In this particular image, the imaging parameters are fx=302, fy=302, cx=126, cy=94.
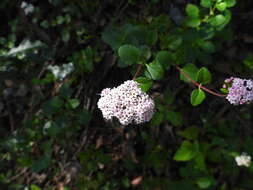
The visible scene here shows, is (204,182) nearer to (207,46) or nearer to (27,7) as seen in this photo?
(207,46)

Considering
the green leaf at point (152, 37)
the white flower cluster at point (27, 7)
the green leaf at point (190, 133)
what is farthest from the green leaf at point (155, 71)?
the white flower cluster at point (27, 7)

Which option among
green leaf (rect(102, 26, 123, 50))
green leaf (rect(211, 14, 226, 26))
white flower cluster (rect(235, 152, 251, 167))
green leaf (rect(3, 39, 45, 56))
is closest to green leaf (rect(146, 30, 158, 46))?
green leaf (rect(102, 26, 123, 50))

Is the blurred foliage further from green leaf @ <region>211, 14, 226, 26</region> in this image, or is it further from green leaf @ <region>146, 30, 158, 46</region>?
green leaf @ <region>146, 30, 158, 46</region>

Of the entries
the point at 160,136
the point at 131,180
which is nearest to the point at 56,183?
the point at 131,180

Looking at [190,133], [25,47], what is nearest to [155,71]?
[190,133]

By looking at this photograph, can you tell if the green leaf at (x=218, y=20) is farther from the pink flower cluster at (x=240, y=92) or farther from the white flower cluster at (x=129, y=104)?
the white flower cluster at (x=129, y=104)

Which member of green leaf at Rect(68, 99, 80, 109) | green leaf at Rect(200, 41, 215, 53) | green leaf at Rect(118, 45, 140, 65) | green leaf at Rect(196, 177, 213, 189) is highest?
green leaf at Rect(118, 45, 140, 65)

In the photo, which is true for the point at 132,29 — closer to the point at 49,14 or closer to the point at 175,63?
the point at 175,63
